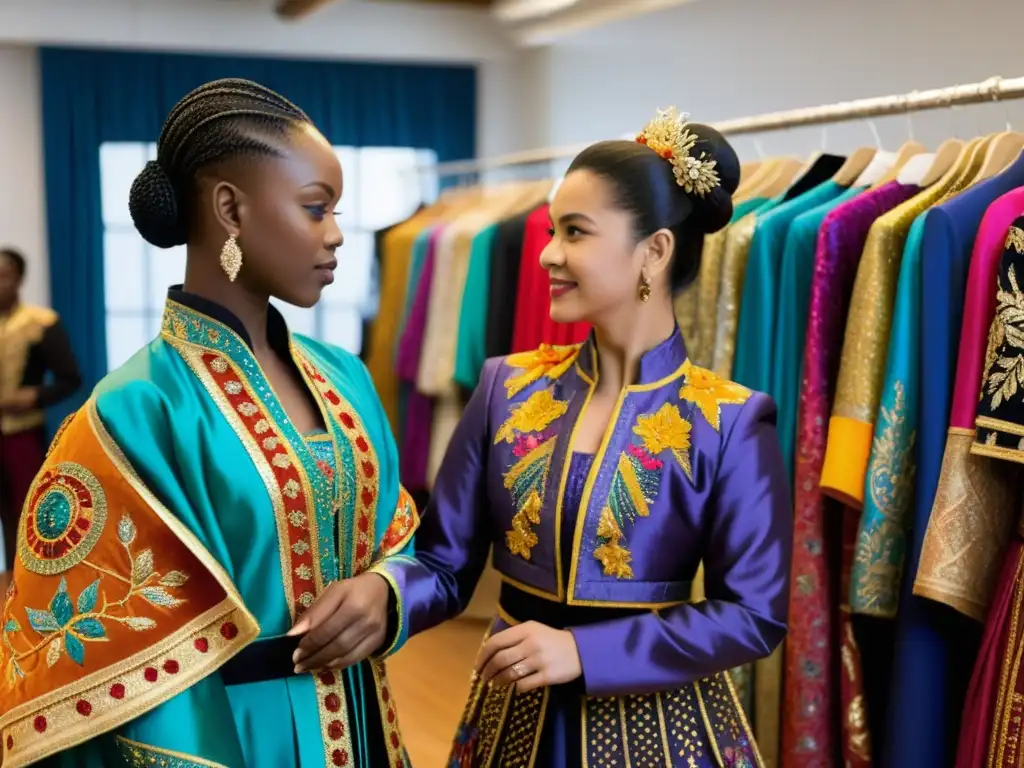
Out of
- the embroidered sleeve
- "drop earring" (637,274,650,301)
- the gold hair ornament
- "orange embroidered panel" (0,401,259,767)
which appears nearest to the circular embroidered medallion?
"orange embroidered panel" (0,401,259,767)

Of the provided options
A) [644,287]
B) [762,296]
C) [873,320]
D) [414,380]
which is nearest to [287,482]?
[644,287]

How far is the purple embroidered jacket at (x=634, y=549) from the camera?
1.49 meters

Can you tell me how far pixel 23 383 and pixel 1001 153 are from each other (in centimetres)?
388

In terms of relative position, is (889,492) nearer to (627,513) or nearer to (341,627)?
(627,513)

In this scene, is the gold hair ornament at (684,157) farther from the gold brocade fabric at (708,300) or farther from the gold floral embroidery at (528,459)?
the gold brocade fabric at (708,300)

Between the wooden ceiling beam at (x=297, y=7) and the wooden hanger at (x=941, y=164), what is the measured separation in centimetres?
337

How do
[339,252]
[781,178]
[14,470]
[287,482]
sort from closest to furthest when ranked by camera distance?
[287,482], [781,178], [14,470], [339,252]

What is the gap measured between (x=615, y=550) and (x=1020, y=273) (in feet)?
2.36

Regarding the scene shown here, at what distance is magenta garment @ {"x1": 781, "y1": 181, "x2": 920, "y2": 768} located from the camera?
2.18 meters

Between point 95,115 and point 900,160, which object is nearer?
point 900,160

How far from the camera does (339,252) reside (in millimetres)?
6203

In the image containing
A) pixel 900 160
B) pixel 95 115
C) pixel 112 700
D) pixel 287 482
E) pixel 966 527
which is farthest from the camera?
pixel 95 115

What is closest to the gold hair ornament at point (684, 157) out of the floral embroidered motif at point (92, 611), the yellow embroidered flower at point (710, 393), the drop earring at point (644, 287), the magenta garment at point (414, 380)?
the drop earring at point (644, 287)

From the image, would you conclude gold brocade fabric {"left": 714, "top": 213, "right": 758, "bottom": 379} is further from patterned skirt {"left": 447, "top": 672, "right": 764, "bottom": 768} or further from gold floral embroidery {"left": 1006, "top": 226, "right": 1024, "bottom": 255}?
patterned skirt {"left": 447, "top": 672, "right": 764, "bottom": 768}
